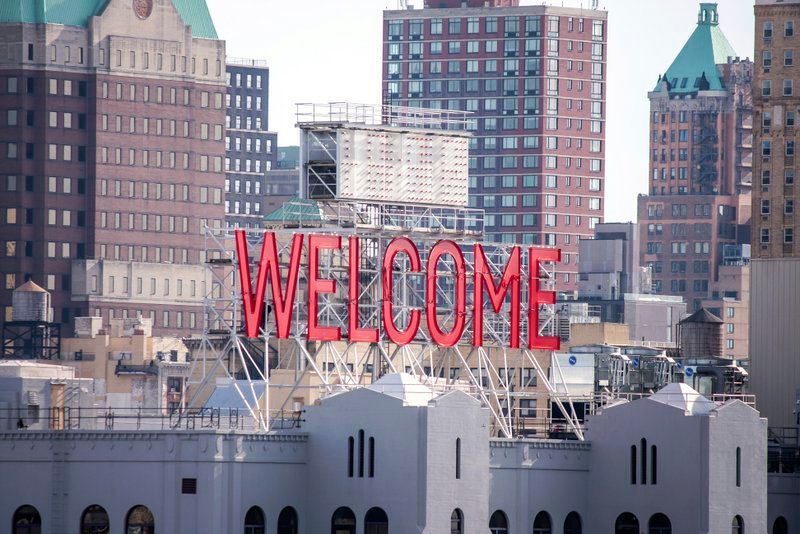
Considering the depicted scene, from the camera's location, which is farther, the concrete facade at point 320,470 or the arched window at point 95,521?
the arched window at point 95,521

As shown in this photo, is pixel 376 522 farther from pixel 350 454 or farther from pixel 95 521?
pixel 95 521

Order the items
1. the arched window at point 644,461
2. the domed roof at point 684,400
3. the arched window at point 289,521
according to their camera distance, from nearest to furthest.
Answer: the arched window at point 289,521, the domed roof at point 684,400, the arched window at point 644,461

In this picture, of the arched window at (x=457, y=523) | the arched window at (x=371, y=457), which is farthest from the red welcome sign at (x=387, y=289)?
the arched window at (x=457, y=523)

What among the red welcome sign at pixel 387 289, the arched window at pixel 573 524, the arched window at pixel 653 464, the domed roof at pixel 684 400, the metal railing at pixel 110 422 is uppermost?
the red welcome sign at pixel 387 289

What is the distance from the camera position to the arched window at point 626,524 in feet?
479

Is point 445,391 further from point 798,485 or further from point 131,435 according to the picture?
point 798,485

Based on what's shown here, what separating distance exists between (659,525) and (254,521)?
24.1 metres

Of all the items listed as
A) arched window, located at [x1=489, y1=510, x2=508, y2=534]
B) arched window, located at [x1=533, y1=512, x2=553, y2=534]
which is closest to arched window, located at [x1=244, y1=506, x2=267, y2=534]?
arched window, located at [x1=489, y1=510, x2=508, y2=534]

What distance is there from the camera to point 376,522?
13475cm

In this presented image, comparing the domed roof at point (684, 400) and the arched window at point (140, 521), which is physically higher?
the domed roof at point (684, 400)

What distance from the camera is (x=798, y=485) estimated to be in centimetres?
15712

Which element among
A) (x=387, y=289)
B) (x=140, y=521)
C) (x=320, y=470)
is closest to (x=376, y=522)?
(x=320, y=470)

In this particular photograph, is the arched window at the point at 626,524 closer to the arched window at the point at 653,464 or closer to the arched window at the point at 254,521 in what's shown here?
the arched window at the point at 653,464

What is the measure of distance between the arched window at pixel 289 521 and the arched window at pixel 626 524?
65.1 ft
